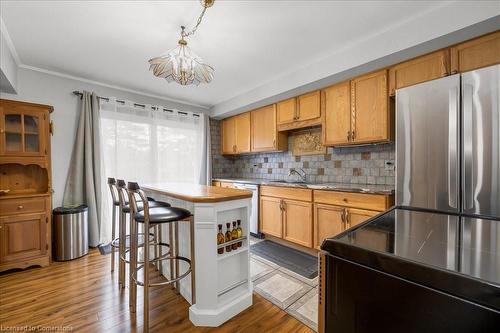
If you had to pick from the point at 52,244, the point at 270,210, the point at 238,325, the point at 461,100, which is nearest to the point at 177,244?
the point at 238,325

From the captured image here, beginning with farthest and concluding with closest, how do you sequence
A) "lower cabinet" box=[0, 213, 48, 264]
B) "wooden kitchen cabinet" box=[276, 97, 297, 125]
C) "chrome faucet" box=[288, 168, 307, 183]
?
"chrome faucet" box=[288, 168, 307, 183], "wooden kitchen cabinet" box=[276, 97, 297, 125], "lower cabinet" box=[0, 213, 48, 264]

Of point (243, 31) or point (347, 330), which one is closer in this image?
point (347, 330)

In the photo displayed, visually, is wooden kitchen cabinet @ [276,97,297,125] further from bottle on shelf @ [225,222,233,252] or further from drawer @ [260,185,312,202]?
bottle on shelf @ [225,222,233,252]

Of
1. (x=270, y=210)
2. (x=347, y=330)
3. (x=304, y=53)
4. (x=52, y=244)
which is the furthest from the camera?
(x=270, y=210)

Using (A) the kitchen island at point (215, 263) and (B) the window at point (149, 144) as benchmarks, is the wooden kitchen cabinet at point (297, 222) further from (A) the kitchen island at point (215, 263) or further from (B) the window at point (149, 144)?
(B) the window at point (149, 144)

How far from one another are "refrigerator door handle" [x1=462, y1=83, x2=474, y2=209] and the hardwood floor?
1.46 m

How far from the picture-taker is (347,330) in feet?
2.67

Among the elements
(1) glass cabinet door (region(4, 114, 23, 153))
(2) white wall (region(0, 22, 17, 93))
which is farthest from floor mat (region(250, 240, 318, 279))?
(2) white wall (region(0, 22, 17, 93))

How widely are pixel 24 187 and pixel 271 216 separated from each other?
321 centimetres

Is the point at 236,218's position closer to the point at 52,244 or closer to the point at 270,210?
the point at 270,210

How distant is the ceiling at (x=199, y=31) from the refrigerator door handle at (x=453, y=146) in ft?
2.69

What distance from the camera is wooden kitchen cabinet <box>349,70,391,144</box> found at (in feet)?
8.00

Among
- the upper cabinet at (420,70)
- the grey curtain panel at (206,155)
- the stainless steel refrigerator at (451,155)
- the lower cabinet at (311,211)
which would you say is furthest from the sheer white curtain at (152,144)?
the stainless steel refrigerator at (451,155)

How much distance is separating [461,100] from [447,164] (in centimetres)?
46
